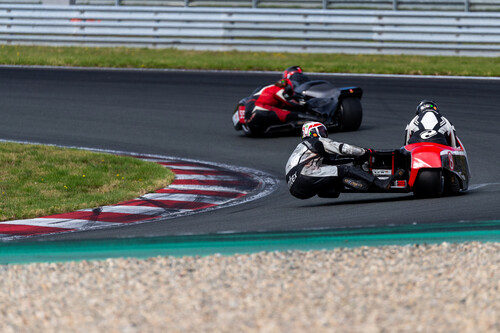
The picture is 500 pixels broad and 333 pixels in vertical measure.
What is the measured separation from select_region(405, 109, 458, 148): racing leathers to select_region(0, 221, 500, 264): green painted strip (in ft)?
7.40

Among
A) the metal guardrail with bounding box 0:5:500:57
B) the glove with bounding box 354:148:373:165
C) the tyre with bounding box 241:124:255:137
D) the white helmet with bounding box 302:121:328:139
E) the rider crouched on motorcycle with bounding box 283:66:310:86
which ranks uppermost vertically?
the metal guardrail with bounding box 0:5:500:57

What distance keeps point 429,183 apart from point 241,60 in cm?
1475

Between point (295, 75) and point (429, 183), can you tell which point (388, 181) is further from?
point (295, 75)

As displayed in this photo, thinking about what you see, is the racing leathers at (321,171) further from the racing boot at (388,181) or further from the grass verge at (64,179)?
the grass verge at (64,179)

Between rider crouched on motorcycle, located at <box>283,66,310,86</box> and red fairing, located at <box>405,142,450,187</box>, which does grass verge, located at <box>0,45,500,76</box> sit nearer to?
rider crouched on motorcycle, located at <box>283,66,310,86</box>

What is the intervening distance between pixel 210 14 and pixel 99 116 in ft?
26.0

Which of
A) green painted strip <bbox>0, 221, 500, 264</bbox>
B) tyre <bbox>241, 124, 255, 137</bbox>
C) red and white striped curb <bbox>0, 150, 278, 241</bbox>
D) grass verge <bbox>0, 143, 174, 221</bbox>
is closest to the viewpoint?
green painted strip <bbox>0, 221, 500, 264</bbox>

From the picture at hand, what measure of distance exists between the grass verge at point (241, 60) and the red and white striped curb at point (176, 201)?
32.0ft

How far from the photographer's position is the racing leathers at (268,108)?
54.0 ft

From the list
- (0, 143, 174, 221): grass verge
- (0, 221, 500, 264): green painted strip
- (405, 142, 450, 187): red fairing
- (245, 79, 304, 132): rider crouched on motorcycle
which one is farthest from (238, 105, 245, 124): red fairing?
(0, 221, 500, 264): green painted strip

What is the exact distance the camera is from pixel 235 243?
8469 millimetres

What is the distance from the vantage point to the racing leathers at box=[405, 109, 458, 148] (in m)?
11.1

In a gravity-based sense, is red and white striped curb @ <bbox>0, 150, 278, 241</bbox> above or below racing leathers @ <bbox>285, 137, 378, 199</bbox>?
below

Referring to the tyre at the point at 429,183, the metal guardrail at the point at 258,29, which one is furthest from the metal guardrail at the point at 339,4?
the tyre at the point at 429,183
